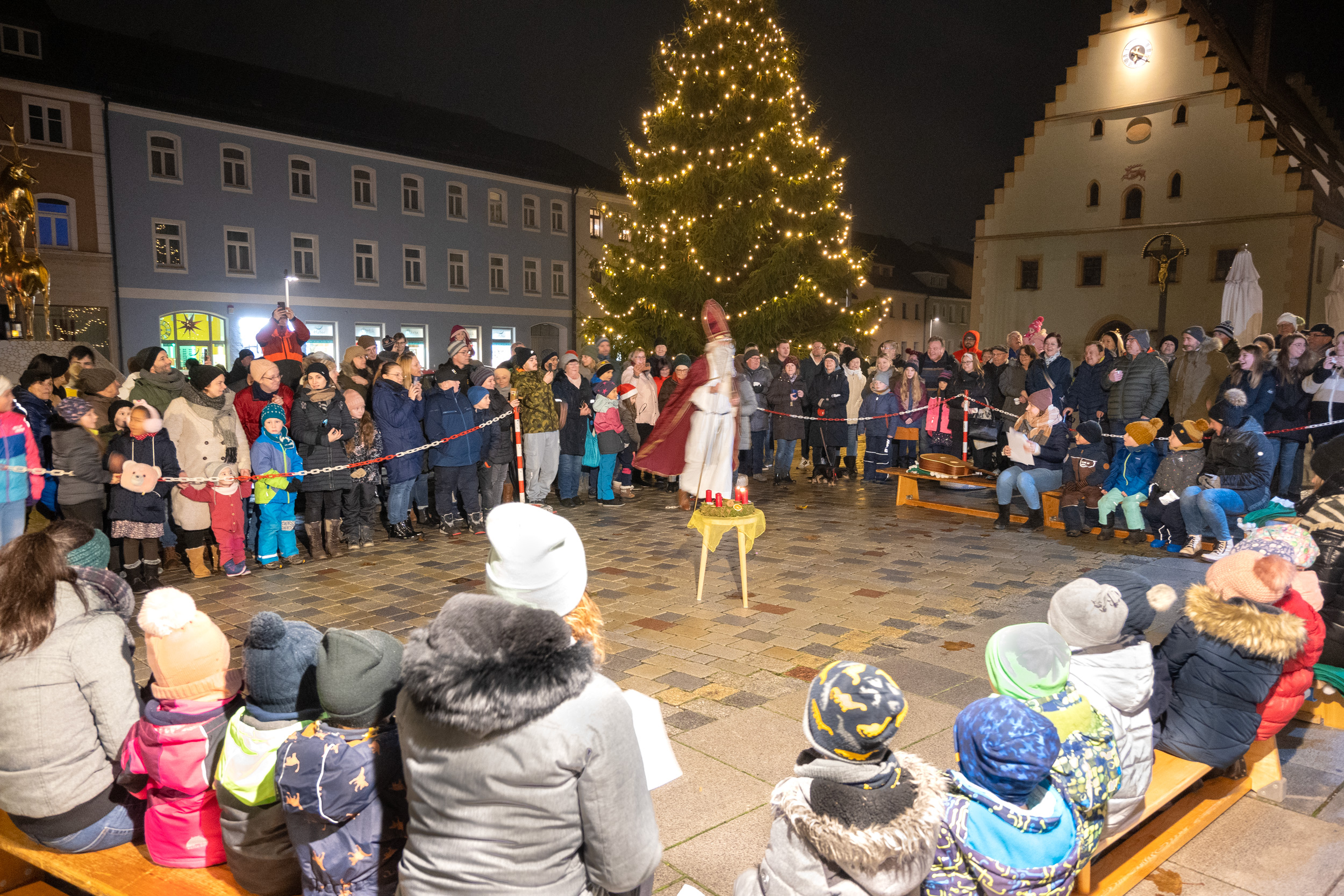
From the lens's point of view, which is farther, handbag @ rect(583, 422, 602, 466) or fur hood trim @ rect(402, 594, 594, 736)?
handbag @ rect(583, 422, 602, 466)

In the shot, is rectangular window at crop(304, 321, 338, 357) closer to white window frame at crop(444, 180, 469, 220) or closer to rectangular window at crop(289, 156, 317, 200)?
rectangular window at crop(289, 156, 317, 200)

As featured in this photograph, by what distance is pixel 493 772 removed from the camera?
2004 mm

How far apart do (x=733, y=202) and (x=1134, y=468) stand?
12750 mm

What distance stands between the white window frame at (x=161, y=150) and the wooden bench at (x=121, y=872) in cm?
3116

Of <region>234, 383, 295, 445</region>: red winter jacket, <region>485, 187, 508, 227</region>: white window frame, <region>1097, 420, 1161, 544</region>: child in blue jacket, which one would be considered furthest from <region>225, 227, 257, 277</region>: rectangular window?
<region>1097, 420, 1161, 544</region>: child in blue jacket

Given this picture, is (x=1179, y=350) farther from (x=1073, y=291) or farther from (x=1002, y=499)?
(x=1073, y=291)

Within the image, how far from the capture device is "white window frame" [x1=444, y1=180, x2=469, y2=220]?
121ft

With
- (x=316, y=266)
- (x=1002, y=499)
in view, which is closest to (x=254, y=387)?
(x=1002, y=499)

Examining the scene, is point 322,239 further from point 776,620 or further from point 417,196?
point 776,620

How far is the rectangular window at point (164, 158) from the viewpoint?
28625 millimetres

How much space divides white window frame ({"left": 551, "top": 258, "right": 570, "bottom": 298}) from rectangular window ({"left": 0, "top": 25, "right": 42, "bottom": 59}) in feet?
66.2

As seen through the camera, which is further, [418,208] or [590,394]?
[418,208]

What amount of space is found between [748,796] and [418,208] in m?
35.8

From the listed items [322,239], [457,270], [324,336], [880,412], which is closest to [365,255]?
→ [322,239]
